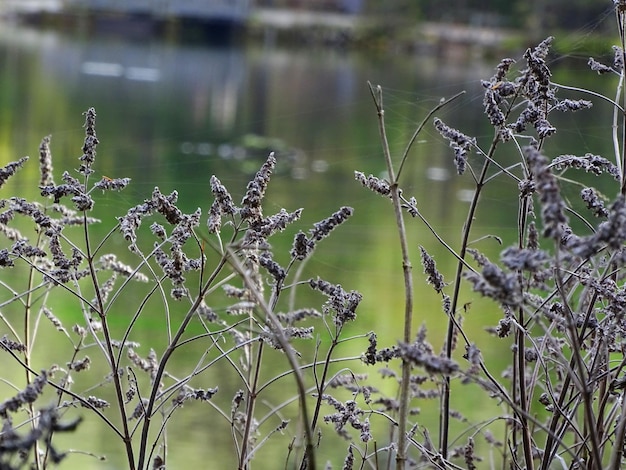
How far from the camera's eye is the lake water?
452 centimetres

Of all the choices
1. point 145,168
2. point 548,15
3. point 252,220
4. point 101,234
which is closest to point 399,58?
point 548,15

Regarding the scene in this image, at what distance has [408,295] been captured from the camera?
111cm

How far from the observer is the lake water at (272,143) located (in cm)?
452

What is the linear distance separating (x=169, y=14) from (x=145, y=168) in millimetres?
25408

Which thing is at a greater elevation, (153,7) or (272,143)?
(153,7)

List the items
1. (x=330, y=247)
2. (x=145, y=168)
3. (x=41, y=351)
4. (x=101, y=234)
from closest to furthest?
(x=41, y=351) < (x=101, y=234) < (x=330, y=247) < (x=145, y=168)

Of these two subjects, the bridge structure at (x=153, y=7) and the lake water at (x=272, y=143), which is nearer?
the lake water at (x=272, y=143)

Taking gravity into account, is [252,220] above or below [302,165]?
above

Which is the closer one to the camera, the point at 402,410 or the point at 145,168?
the point at 402,410

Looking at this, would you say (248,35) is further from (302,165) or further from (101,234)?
(101,234)

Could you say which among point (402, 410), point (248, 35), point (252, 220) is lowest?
point (248, 35)

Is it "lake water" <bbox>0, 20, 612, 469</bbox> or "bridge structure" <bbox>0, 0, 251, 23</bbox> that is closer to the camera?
"lake water" <bbox>0, 20, 612, 469</bbox>

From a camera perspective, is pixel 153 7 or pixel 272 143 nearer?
pixel 272 143

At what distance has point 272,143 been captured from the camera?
41.1ft
